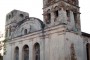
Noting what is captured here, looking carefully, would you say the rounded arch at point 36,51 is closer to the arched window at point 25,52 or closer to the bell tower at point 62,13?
the arched window at point 25,52

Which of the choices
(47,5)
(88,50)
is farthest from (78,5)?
(88,50)

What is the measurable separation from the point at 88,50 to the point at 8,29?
11208 mm

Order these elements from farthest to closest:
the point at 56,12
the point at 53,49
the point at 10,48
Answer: the point at 10,48
the point at 56,12
the point at 53,49

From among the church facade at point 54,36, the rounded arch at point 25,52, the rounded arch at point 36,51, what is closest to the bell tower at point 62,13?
the church facade at point 54,36

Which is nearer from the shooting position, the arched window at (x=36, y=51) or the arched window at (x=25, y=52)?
the arched window at (x=36, y=51)

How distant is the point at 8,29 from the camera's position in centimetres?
2788

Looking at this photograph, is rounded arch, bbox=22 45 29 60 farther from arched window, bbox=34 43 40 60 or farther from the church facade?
arched window, bbox=34 43 40 60

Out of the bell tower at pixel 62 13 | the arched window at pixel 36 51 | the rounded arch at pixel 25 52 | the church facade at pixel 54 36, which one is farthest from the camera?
the rounded arch at pixel 25 52

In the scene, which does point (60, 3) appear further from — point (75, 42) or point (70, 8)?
point (75, 42)

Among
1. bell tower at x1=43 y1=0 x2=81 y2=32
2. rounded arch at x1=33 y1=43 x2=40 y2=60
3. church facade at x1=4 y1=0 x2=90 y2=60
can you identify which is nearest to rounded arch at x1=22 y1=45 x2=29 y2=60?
church facade at x1=4 y1=0 x2=90 y2=60

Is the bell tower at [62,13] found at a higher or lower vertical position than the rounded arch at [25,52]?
higher

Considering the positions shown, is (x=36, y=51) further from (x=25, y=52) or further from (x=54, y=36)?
(x=54, y=36)

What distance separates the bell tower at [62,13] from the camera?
68.6ft

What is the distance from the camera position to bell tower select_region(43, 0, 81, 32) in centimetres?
2090
